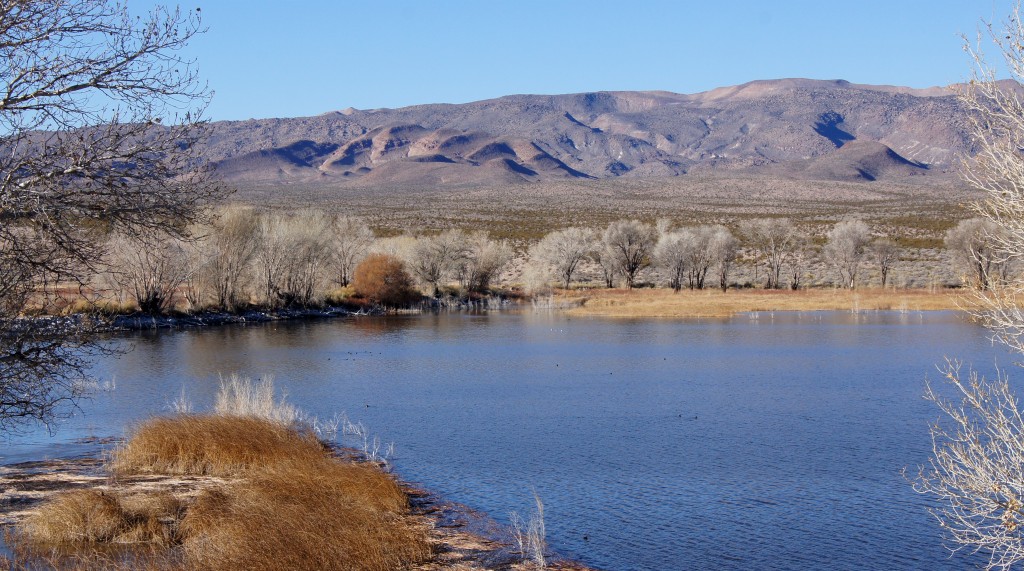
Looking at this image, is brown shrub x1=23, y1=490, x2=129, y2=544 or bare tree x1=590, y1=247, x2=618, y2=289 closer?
brown shrub x1=23, y1=490, x2=129, y2=544

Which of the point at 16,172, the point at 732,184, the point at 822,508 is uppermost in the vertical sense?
the point at 732,184

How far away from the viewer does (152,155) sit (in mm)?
9023

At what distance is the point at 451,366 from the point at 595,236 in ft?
168

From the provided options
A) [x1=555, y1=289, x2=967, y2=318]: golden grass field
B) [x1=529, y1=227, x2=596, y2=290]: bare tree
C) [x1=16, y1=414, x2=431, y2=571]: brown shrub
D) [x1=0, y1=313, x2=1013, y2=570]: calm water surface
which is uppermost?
[x1=529, y1=227, x2=596, y2=290]: bare tree

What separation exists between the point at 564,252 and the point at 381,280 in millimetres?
18084

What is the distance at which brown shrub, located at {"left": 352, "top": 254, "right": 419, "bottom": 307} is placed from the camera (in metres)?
56.7

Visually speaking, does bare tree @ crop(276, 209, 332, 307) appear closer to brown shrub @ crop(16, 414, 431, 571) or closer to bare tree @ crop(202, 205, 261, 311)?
bare tree @ crop(202, 205, 261, 311)

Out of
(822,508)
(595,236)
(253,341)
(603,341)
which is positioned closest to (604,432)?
(822,508)

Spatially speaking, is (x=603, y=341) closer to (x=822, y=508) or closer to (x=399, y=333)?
(x=399, y=333)

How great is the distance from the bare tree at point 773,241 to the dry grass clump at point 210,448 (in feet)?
187

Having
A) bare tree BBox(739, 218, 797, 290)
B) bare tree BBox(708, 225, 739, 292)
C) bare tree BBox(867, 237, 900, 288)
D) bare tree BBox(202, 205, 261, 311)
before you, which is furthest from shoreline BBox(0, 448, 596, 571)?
bare tree BBox(867, 237, 900, 288)

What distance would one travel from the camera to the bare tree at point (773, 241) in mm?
70000

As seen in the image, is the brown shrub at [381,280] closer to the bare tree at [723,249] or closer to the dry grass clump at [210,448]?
the bare tree at [723,249]

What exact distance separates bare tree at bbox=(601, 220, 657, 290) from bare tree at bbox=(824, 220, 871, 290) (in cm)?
1390
